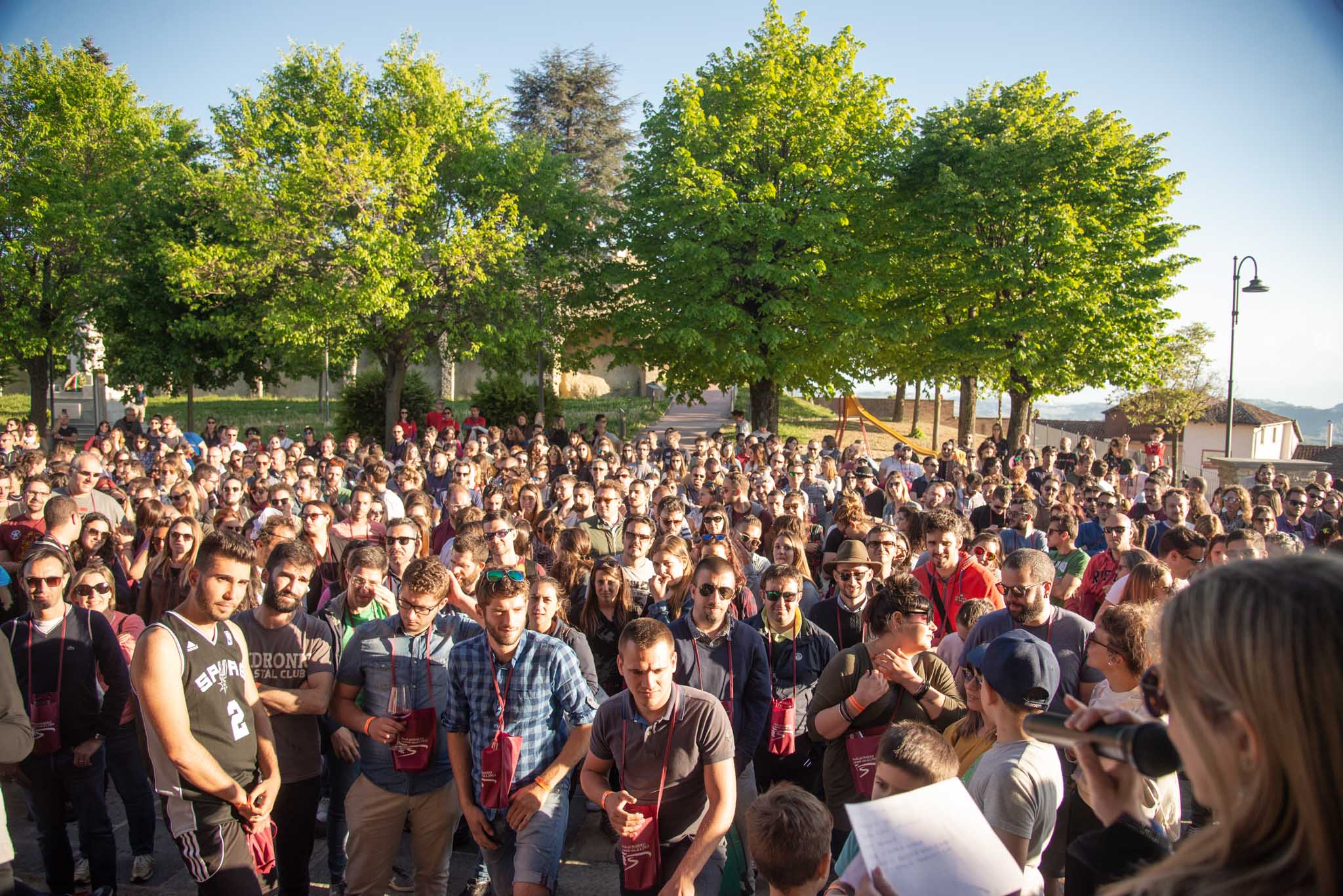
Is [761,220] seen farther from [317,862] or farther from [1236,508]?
[317,862]

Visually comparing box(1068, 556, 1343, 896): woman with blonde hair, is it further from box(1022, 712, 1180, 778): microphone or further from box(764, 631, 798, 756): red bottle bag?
box(764, 631, 798, 756): red bottle bag

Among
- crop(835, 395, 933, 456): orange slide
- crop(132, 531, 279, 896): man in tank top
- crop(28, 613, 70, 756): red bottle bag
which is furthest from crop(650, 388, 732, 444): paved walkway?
crop(132, 531, 279, 896): man in tank top

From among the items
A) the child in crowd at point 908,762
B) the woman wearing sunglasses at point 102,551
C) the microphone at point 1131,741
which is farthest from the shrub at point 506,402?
the microphone at point 1131,741

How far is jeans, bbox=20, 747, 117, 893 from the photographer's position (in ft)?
14.8

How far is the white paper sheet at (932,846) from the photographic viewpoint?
192 centimetres

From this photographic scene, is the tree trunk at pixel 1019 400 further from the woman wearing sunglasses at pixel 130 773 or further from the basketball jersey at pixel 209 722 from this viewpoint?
the basketball jersey at pixel 209 722

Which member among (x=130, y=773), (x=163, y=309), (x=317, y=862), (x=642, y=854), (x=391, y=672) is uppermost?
(x=163, y=309)

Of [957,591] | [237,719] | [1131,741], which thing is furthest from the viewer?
[957,591]

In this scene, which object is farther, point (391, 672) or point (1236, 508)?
point (1236, 508)

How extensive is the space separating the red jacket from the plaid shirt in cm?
287

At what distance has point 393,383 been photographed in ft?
81.4

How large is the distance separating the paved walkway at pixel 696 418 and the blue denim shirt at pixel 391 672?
2454 cm

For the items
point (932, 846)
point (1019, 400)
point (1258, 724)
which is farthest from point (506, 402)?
point (1258, 724)

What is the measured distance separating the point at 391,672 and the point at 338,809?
3.98 feet
